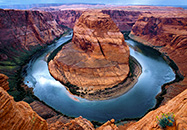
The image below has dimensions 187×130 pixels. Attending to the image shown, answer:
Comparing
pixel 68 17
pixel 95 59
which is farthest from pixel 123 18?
pixel 95 59

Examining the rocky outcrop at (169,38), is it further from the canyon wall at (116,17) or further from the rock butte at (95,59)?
the canyon wall at (116,17)

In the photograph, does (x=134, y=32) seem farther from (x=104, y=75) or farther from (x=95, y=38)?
(x=104, y=75)

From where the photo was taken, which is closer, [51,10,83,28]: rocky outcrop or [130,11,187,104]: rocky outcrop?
[130,11,187,104]: rocky outcrop

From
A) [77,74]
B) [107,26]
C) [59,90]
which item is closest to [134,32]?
[107,26]

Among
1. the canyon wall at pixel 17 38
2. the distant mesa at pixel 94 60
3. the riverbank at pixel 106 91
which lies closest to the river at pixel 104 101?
the riverbank at pixel 106 91

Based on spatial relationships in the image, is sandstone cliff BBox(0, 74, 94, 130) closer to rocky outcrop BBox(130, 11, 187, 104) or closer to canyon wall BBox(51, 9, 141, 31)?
rocky outcrop BBox(130, 11, 187, 104)

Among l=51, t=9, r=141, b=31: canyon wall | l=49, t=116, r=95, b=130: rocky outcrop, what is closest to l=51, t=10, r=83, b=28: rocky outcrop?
l=51, t=9, r=141, b=31: canyon wall

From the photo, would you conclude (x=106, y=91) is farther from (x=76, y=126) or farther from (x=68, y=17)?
(x=68, y=17)
